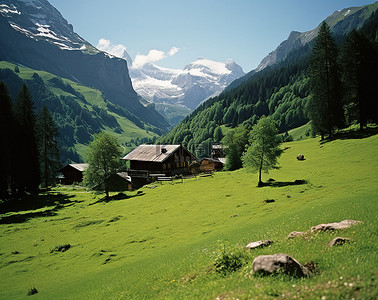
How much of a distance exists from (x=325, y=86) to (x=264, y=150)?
30866 millimetres

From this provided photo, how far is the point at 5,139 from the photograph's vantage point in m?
57.3

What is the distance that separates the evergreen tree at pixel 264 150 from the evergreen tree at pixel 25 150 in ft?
182

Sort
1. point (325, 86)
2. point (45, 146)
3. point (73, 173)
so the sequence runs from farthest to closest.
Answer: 1. point (73, 173)
2. point (45, 146)
3. point (325, 86)

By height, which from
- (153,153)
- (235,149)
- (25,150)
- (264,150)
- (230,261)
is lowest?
(230,261)

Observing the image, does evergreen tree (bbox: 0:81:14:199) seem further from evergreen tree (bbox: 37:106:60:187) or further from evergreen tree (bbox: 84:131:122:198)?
evergreen tree (bbox: 84:131:122:198)

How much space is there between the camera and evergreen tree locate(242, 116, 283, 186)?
1864 inches

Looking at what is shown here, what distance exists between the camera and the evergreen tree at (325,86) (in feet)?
203

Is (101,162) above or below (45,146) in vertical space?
below

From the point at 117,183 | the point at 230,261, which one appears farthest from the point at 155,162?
the point at 230,261

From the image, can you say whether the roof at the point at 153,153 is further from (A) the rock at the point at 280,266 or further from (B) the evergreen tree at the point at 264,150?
(A) the rock at the point at 280,266

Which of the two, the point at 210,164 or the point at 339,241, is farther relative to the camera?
the point at 210,164

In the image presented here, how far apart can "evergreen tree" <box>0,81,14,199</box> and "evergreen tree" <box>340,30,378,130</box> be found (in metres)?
83.5

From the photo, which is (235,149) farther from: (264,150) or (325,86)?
(264,150)

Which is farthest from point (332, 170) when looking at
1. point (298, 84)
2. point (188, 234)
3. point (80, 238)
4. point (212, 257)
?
point (298, 84)
